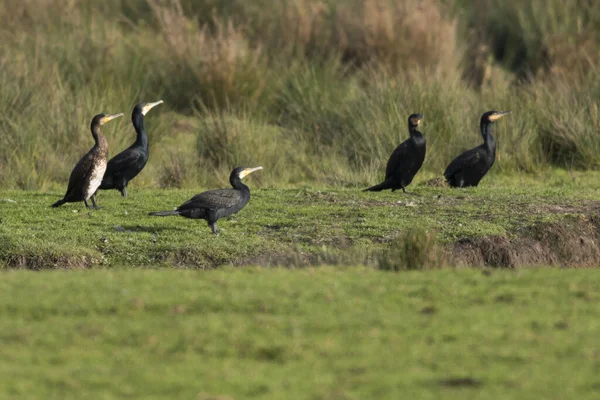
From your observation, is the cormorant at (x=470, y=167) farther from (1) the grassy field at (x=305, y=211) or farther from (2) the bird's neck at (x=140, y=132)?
(2) the bird's neck at (x=140, y=132)

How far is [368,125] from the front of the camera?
17.6 metres

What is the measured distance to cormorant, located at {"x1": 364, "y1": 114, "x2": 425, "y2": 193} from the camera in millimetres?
14453

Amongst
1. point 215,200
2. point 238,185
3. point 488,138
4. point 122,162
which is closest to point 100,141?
point 122,162

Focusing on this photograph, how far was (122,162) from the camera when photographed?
14.1 meters

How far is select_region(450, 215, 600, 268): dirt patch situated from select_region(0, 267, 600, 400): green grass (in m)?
3.06

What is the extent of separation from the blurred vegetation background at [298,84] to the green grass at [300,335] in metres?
8.31

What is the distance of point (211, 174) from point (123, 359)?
10.3m

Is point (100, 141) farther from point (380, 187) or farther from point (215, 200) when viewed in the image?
point (380, 187)

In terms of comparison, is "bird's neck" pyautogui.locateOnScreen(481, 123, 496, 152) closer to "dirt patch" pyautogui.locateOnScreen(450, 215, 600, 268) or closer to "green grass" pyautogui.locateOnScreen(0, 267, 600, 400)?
"dirt patch" pyautogui.locateOnScreen(450, 215, 600, 268)

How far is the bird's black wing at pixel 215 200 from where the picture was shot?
11.7 meters

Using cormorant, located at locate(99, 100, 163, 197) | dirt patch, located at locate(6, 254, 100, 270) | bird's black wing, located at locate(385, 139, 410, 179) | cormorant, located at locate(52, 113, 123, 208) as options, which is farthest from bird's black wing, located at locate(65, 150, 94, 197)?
bird's black wing, located at locate(385, 139, 410, 179)

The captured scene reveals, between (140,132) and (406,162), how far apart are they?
3520 mm

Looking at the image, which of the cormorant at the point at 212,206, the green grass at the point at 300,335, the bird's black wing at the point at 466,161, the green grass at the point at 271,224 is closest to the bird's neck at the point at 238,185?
the cormorant at the point at 212,206

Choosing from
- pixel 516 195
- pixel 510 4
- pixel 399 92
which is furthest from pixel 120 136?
pixel 510 4
